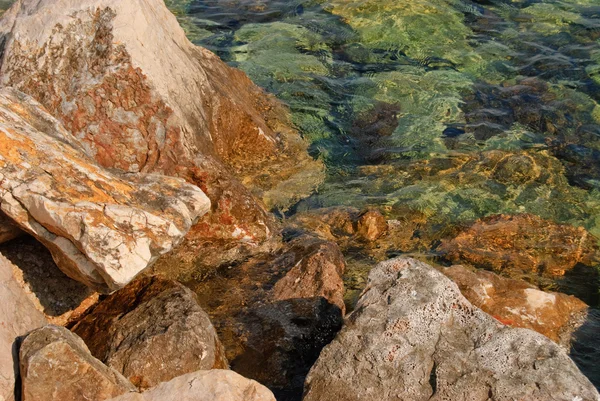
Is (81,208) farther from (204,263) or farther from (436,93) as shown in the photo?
(436,93)

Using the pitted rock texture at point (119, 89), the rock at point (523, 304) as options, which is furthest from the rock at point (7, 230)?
the rock at point (523, 304)

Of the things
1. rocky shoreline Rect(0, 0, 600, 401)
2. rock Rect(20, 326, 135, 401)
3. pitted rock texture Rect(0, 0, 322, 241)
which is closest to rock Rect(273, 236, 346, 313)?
rocky shoreline Rect(0, 0, 600, 401)

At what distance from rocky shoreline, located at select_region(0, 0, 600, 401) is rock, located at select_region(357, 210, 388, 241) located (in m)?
0.02

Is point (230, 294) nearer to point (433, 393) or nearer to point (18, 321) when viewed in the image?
point (18, 321)

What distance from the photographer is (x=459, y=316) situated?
11.7ft

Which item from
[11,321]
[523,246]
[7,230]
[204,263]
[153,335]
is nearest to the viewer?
[11,321]

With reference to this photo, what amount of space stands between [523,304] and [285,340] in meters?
1.63

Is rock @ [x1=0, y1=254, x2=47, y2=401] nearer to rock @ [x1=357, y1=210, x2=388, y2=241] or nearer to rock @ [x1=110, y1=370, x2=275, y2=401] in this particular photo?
rock @ [x1=110, y1=370, x2=275, y2=401]

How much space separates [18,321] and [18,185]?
74 centimetres

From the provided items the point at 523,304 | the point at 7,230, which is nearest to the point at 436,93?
the point at 523,304

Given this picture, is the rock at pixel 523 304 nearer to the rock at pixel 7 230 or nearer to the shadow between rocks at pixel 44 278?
the shadow between rocks at pixel 44 278

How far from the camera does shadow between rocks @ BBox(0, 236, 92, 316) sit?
412 centimetres

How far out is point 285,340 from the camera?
424 centimetres

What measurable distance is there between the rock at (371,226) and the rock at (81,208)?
72.2 inches
